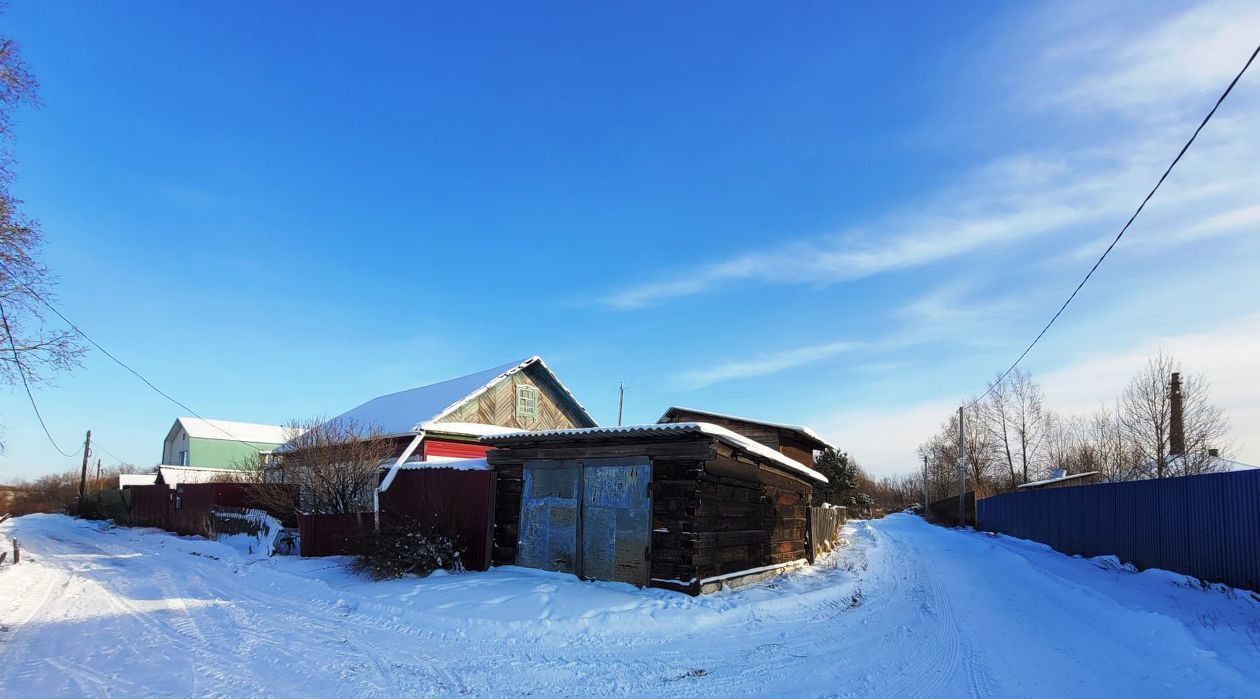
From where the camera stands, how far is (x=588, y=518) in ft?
39.8

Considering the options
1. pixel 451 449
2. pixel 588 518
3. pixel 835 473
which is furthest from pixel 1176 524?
pixel 835 473

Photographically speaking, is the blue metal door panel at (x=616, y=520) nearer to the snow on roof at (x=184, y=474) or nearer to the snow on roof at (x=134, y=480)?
the snow on roof at (x=184, y=474)

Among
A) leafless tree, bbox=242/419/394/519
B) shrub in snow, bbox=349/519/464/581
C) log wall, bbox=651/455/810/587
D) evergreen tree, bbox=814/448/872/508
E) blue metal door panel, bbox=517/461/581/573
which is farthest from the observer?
evergreen tree, bbox=814/448/872/508

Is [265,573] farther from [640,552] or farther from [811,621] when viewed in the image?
[811,621]

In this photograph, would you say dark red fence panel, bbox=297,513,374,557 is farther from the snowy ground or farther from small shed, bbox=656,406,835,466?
small shed, bbox=656,406,835,466

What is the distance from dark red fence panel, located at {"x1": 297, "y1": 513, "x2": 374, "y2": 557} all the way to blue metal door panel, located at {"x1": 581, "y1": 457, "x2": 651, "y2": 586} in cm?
603

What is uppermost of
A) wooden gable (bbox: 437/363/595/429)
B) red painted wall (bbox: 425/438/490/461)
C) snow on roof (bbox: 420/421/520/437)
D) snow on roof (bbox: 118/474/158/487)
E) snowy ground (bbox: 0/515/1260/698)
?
wooden gable (bbox: 437/363/595/429)

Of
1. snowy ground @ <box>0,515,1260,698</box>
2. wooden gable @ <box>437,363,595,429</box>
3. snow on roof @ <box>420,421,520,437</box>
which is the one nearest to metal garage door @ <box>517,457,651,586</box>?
snowy ground @ <box>0,515,1260,698</box>

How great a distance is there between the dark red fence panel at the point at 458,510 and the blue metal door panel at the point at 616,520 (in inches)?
94.6

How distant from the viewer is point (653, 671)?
23.8 feet

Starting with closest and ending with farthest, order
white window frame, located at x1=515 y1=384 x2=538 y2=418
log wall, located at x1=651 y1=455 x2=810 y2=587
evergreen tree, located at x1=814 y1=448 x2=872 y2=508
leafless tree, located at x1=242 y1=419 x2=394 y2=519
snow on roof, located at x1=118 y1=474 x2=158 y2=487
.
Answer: log wall, located at x1=651 y1=455 x2=810 y2=587
leafless tree, located at x1=242 y1=419 x2=394 y2=519
white window frame, located at x1=515 y1=384 x2=538 y2=418
evergreen tree, located at x1=814 y1=448 x2=872 y2=508
snow on roof, located at x1=118 y1=474 x2=158 y2=487

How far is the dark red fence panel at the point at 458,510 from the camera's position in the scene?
520 inches

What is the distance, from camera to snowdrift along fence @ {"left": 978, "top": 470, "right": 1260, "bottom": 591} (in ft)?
34.6

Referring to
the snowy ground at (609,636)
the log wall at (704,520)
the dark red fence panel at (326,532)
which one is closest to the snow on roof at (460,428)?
the dark red fence panel at (326,532)
